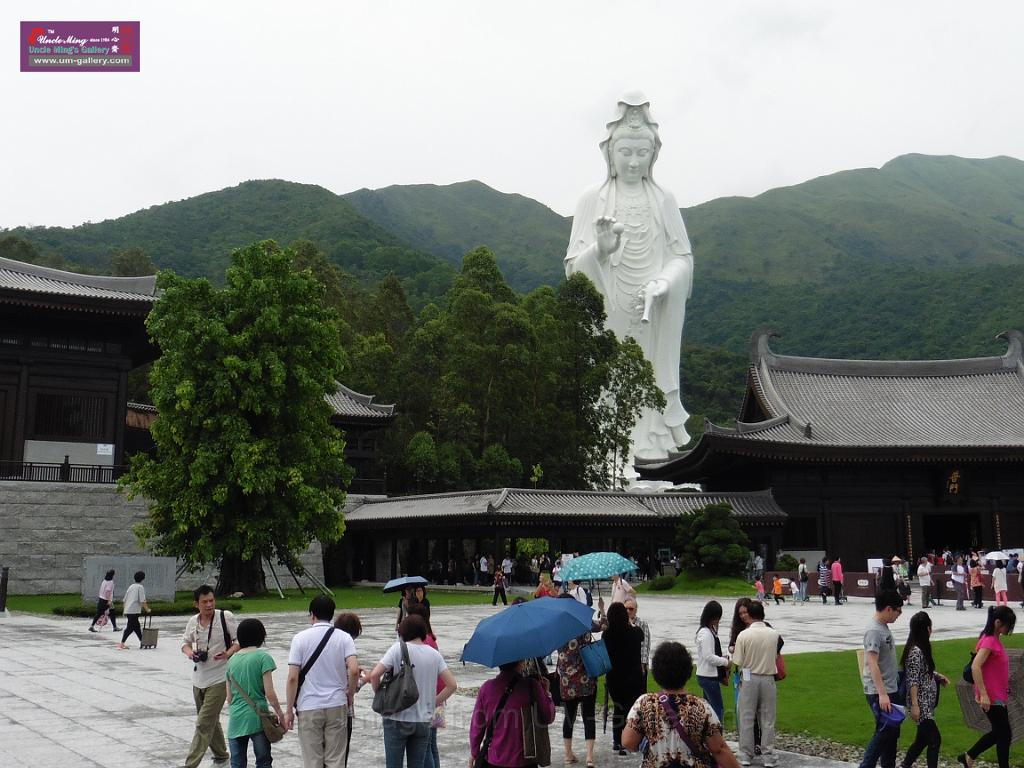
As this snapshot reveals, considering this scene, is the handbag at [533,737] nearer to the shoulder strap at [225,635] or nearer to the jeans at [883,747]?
the jeans at [883,747]

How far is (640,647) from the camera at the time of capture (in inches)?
309

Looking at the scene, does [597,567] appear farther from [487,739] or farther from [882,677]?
[487,739]

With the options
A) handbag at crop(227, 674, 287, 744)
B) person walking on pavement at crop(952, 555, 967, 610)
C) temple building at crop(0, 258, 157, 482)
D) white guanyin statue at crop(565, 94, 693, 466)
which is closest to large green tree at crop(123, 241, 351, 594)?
temple building at crop(0, 258, 157, 482)

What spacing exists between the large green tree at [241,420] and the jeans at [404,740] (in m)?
18.0

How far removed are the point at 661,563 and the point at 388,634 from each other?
18.9 m

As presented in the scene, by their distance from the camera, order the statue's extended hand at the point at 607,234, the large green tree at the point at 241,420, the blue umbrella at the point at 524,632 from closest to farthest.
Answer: the blue umbrella at the point at 524,632, the large green tree at the point at 241,420, the statue's extended hand at the point at 607,234

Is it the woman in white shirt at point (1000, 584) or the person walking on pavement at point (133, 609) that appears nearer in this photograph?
the person walking on pavement at point (133, 609)

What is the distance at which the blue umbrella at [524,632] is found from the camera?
573 centimetres

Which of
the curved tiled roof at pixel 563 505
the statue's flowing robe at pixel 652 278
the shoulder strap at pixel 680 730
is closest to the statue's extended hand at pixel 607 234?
the statue's flowing robe at pixel 652 278

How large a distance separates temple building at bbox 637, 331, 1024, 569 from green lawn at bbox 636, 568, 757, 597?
4.44m

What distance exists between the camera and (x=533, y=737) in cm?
554

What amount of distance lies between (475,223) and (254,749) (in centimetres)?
13291

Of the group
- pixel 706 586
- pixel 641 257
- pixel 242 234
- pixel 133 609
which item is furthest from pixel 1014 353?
pixel 242 234

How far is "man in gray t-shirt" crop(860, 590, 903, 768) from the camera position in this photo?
6.59m
